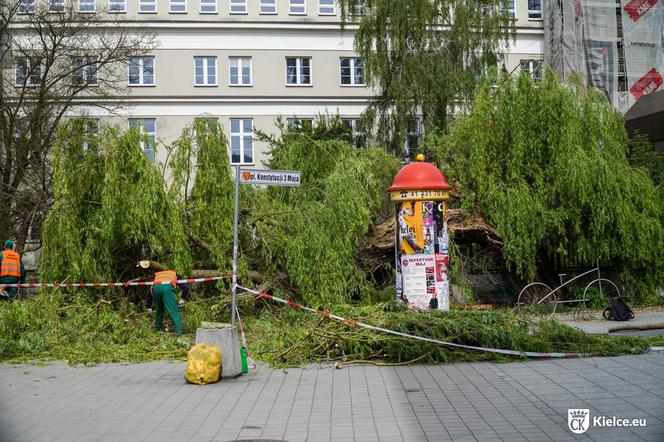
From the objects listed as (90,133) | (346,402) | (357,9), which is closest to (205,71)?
(357,9)

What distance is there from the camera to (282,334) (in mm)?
11609

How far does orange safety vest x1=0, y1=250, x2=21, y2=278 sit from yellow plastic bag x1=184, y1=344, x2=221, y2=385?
28.2 feet

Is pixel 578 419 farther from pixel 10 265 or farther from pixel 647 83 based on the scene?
pixel 647 83

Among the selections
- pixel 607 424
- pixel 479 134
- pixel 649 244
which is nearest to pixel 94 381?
pixel 607 424

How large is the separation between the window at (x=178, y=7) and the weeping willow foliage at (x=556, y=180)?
952 inches

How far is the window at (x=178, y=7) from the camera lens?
123 feet

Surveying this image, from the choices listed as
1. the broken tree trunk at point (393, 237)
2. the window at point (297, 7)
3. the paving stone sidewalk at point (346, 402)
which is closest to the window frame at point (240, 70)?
the window at point (297, 7)

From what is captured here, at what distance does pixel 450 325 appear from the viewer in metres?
10.2

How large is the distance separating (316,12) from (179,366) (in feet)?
103

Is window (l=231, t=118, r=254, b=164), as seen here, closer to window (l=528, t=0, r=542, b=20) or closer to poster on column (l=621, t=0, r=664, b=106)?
window (l=528, t=0, r=542, b=20)

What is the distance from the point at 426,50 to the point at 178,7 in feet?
47.7

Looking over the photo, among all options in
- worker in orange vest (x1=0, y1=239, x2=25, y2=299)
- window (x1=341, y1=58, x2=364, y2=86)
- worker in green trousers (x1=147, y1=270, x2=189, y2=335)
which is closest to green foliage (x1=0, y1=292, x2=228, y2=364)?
worker in green trousers (x1=147, y1=270, x2=189, y2=335)

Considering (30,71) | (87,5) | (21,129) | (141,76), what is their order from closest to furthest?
(30,71) < (21,129) < (87,5) < (141,76)

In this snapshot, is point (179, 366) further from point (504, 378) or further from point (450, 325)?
point (504, 378)
